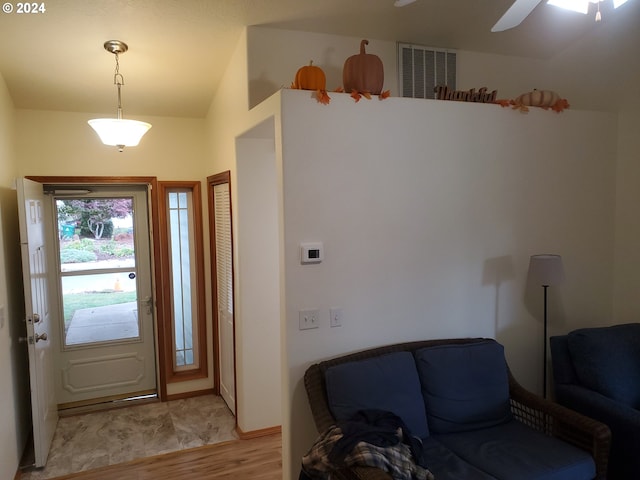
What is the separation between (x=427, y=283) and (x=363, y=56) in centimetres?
139

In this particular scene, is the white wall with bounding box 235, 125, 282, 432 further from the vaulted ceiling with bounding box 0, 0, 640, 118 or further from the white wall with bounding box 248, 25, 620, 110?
the vaulted ceiling with bounding box 0, 0, 640, 118

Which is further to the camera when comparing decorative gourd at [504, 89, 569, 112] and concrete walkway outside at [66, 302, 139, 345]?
concrete walkway outside at [66, 302, 139, 345]

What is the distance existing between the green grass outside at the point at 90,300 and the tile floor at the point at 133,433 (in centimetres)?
93

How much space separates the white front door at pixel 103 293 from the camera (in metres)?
4.02

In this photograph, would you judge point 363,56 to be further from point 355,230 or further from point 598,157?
point 598,157

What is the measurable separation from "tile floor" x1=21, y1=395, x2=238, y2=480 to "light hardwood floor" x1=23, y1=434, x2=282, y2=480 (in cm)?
10

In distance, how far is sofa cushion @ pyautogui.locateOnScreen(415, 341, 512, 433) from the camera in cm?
243

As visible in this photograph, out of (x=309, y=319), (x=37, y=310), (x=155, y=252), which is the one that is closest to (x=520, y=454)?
(x=309, y=319)

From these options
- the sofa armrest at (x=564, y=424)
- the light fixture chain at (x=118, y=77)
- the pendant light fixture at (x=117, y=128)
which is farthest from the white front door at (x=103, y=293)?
the sofa armrest at (x=564, y=424)

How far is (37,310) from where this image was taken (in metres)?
3.14

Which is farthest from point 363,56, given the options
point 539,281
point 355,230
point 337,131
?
point 539,281

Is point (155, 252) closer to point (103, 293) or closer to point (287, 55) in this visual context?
point (103, 293)

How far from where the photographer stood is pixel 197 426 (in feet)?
12.1

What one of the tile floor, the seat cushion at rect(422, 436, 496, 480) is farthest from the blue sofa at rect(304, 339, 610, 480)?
the tile floor
